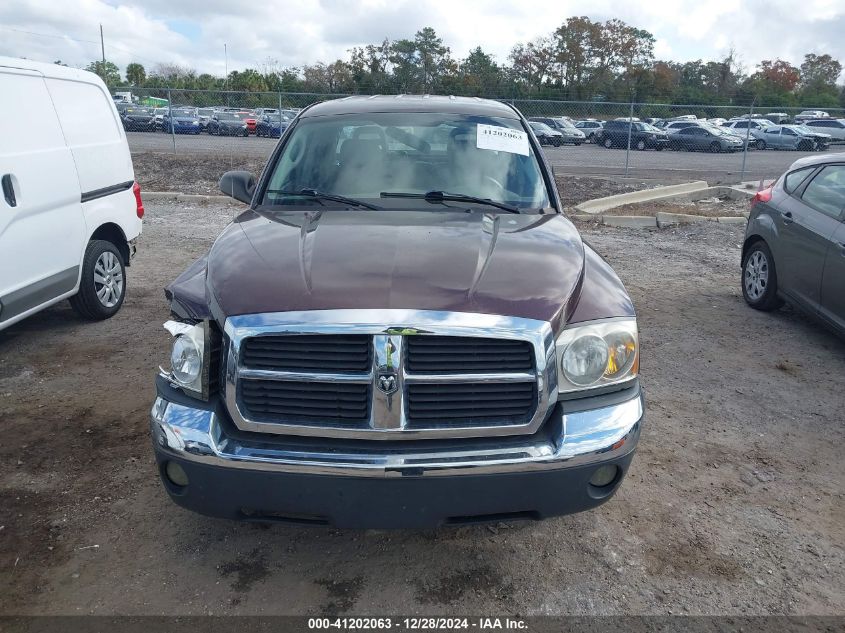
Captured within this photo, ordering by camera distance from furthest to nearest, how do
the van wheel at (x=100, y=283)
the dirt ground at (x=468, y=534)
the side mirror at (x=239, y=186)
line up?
the van wheel at (x=100, y=283), the side mirror at (x=239, y=186), the dirt ground at (x=468, y=534)

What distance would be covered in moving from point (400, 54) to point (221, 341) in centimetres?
5539

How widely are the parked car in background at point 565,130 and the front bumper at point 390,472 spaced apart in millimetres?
34752

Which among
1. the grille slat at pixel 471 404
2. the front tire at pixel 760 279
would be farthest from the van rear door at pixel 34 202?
the front tire at pixel 760 279

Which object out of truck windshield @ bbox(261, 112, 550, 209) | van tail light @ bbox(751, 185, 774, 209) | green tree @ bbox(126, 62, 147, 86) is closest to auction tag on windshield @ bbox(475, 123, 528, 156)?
truck windshield @ bbox(261, 112, 550, 209)

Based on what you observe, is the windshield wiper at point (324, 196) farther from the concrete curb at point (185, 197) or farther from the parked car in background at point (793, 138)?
the parked car in background at point (793, 138)

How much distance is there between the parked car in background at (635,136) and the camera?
113ft

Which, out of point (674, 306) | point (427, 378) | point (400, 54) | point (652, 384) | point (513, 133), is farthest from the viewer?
point (400, 54)

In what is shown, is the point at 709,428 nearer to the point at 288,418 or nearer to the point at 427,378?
the point at 427,378

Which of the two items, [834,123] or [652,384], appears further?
[834,123]

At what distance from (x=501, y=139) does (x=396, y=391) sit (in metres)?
2.30

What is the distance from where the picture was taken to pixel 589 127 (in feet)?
134

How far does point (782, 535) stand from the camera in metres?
3.31

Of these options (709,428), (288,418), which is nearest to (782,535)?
Answer: (709,428)

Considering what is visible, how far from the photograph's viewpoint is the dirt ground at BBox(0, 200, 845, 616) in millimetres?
2857
